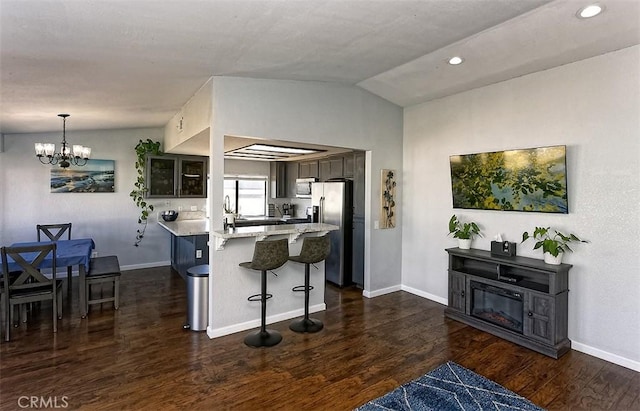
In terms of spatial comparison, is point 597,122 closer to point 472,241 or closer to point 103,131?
point 472,241

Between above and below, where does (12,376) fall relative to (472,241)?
below

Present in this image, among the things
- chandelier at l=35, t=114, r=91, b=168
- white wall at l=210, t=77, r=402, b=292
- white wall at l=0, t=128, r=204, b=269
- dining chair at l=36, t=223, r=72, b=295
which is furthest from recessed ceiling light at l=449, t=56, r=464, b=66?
dining chair at l=36, t=223, r=72, b=295

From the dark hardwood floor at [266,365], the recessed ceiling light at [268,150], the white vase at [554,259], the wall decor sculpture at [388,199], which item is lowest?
the dark hardwood floor at [266,365]

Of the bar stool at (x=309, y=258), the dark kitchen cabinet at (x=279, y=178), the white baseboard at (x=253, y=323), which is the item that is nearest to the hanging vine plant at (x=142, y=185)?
the dark kitchen cabinet at (x=279, y=178)

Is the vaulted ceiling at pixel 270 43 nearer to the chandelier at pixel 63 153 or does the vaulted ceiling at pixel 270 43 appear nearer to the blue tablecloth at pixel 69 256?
the chandelier at pixel 63 153

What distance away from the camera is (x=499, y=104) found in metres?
4.11

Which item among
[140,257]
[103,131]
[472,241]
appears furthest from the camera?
[140,257]

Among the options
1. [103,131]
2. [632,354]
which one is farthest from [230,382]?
[103,131]

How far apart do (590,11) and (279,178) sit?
586cm

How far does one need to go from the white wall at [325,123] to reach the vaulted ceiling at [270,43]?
228 millimetres

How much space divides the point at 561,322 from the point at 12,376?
16.3 ft

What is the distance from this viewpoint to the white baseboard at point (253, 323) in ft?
11.9

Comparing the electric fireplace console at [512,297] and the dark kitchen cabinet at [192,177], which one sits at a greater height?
the dark kitchen cabinet at [192,177]

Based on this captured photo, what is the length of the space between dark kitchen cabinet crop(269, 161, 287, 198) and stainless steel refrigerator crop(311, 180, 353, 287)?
82.8 inches
